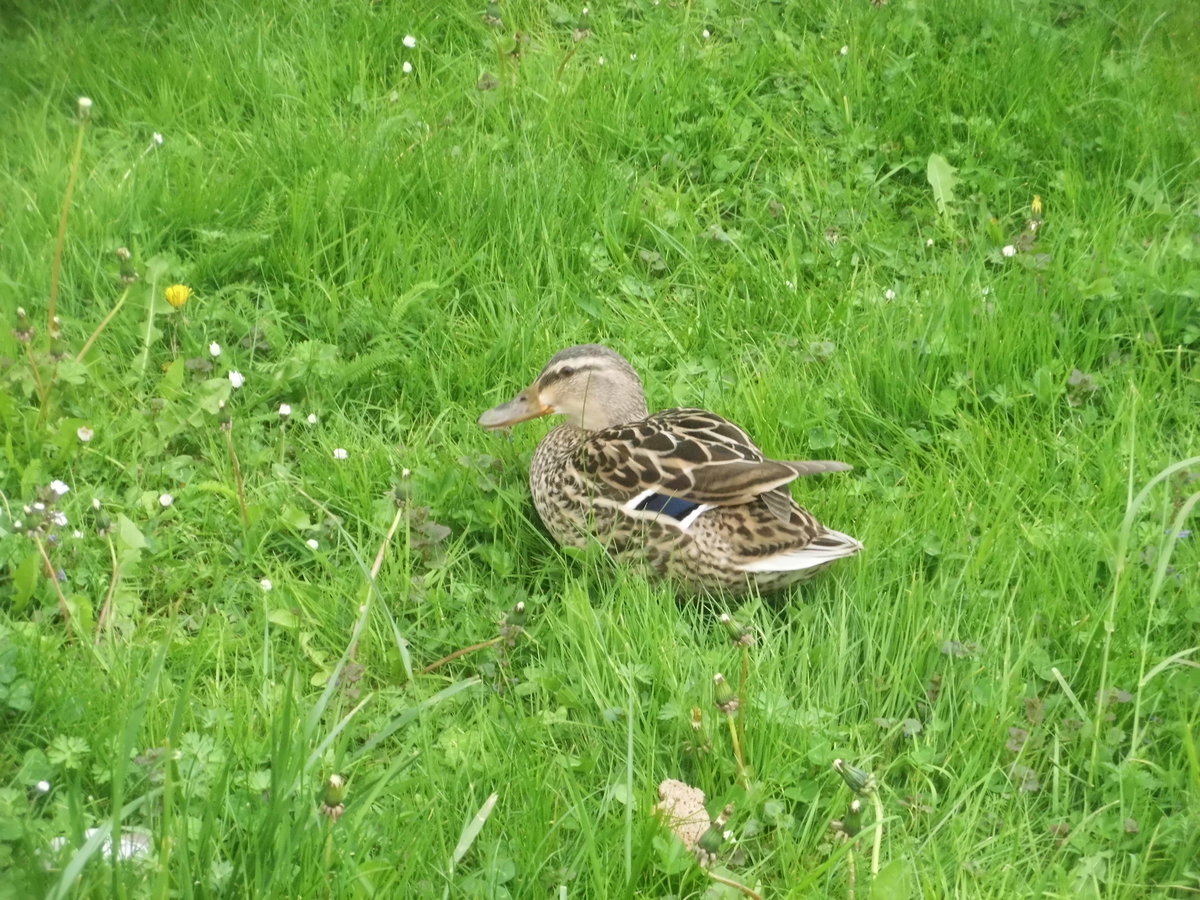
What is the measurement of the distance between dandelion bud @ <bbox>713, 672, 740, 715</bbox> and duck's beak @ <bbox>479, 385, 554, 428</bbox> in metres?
1.37

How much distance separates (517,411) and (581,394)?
0.20 m

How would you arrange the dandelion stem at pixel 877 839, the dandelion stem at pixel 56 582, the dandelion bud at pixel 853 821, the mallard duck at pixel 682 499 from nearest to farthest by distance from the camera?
the dandelion bud at pixel 853 821 → the dandelion stem at pixel 877 839 → the dandelion stem at pixel 56 582 → the mallard duck at pixel 682 499

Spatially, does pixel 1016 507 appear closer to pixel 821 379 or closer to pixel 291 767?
pixel 821 379

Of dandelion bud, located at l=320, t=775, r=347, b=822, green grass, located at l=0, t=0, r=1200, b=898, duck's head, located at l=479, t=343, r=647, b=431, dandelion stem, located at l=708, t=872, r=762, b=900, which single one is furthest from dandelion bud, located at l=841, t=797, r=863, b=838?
duck's head, located at l=479, t=343, r=647, b=431

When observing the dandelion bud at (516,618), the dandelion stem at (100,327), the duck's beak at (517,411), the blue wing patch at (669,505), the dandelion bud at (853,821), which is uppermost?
the dandelion stem at (100,327)

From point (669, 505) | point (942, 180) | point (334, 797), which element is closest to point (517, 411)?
point (669, 505)

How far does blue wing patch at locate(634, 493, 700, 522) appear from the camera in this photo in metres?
3.55

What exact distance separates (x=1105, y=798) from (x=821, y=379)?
1.70m

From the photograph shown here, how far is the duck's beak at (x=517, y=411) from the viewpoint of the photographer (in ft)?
13.1

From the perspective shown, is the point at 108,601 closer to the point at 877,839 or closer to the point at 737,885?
the point at 737,885

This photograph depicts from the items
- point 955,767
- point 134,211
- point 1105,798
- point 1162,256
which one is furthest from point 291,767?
point 1162,256

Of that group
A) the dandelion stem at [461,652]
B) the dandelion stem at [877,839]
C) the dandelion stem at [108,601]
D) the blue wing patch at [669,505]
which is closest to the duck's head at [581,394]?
the blue wing patch at [669,505]

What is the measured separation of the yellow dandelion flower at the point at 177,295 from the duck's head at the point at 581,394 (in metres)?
1.14

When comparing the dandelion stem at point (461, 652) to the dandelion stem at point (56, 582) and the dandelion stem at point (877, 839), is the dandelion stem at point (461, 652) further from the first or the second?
the dandelion stem at point (877, 839)
